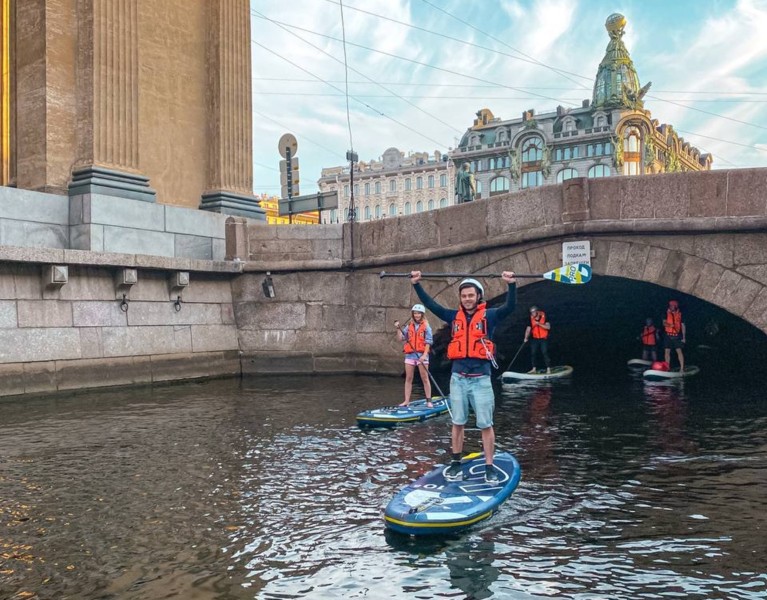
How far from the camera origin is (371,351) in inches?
685

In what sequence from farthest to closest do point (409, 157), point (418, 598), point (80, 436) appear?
point (409, 157) < point (80, 436) < point (418, 598)

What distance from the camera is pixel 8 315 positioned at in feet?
44.1

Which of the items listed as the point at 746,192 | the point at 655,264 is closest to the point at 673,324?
the point at 655,264

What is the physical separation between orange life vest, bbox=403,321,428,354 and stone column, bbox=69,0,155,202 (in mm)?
7404

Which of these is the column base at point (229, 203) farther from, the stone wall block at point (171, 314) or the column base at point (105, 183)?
the stone wall block at point (171, 314)

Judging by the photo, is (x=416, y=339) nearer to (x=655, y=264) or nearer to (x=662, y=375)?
(x=655, y=264)

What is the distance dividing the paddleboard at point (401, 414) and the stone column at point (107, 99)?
8.22m

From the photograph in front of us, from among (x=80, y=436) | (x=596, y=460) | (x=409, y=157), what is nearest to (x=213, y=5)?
(x=80, y=436)

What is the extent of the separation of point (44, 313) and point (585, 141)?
76.6m

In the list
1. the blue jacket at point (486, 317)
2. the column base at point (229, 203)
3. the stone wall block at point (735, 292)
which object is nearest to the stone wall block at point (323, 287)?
the column base at point (229, 203)

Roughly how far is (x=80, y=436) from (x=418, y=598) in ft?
22.2

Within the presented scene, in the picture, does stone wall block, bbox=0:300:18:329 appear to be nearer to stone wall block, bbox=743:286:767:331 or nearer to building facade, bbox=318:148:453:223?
stone wall block, bbox=743:286:767:331

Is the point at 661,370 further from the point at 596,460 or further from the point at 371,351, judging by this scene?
the point at 596,460

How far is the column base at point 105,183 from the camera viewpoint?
1568cm
